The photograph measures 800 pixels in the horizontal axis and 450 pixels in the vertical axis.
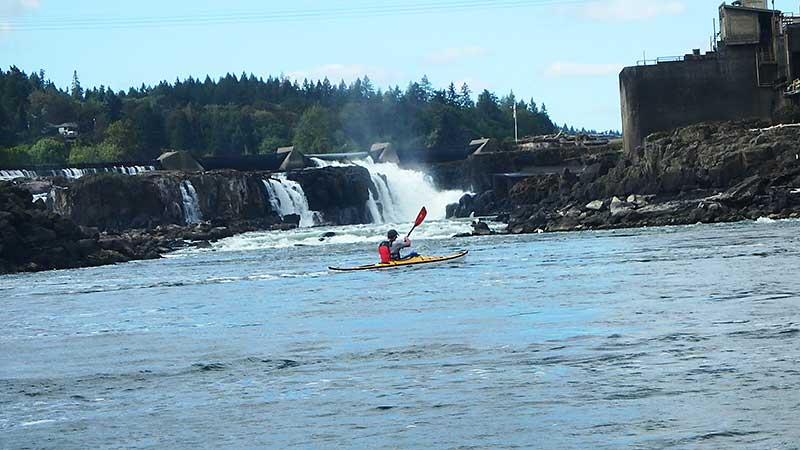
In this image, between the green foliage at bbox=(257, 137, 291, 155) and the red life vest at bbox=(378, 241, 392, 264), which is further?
the green foliage at bbox=(257, 137, 291, 155)

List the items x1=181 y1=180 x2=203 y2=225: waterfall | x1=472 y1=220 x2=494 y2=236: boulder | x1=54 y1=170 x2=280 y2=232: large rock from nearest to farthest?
x1=472 y1=220 x2=494 y2=236: boulder < x1=54 y1=170 x2=280 y2=232: large rock < x1=181 y1=180 x2=203 y2=225: waterfall

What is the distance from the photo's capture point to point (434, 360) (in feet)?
59.8

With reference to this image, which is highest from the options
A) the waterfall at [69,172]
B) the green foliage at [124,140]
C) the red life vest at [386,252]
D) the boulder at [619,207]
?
the green foliage at [124,140]

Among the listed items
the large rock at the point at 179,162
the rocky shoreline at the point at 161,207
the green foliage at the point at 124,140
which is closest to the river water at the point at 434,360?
the rocky shoreline at the point at 161,207

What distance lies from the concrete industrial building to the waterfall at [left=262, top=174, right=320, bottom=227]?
2088 centimetres

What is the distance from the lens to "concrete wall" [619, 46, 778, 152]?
229ft

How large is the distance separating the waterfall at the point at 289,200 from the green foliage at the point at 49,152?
53052 millimetres

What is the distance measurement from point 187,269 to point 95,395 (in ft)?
100

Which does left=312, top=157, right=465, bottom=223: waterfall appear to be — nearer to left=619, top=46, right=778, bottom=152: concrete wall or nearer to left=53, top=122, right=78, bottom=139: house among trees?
left=619, top=46, right=778, bottom=152: concrete wall

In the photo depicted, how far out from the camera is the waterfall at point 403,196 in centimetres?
8950

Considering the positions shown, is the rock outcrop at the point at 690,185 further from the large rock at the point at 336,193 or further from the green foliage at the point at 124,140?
the green foliage at the point at 124,140

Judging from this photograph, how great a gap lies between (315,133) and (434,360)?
136803 mm

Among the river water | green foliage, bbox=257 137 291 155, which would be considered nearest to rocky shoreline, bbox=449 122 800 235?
the river water

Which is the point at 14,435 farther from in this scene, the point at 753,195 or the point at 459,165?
the point at 459,165
